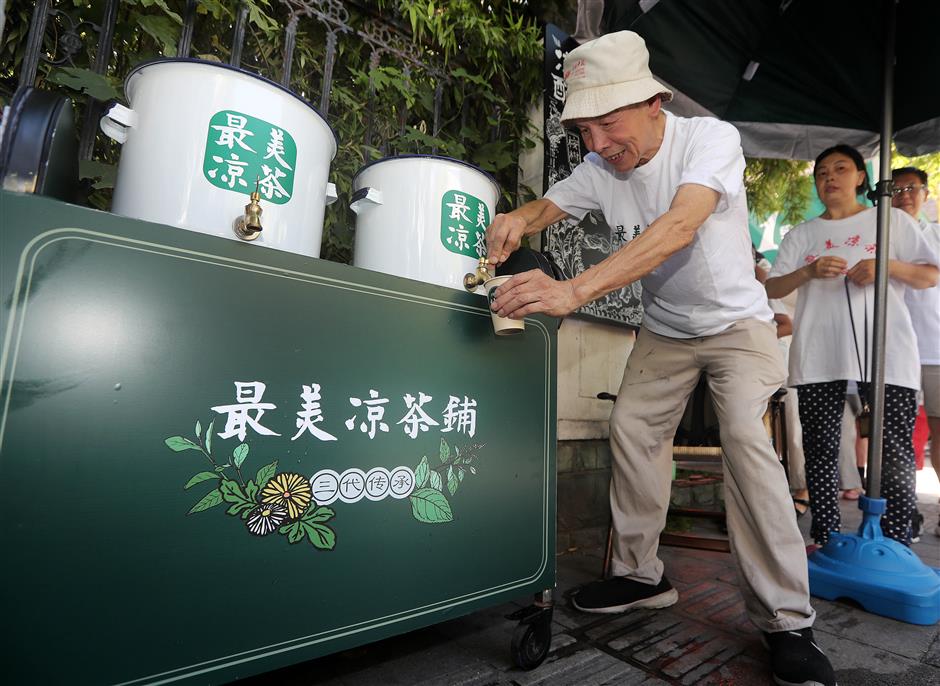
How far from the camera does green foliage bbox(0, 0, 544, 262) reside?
1452 millimetres

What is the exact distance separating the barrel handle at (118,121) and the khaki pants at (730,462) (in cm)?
157

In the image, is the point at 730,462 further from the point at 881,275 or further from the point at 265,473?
the point at 265,473

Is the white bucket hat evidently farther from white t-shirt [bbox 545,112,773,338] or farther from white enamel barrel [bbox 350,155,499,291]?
white enamel barrel [bbox 350,155,499,291]

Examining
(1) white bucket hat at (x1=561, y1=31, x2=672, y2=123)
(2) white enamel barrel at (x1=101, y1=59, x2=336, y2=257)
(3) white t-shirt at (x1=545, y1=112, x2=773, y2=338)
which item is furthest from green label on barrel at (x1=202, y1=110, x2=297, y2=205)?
(3) white t-shirt at (x1=545, y1=112, x2=773, y2=338)

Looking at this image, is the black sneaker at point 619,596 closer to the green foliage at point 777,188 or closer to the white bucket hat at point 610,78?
the white bucket hat at point 610,78

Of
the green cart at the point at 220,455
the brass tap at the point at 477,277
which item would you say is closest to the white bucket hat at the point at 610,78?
the brass tap at the point at 477,277

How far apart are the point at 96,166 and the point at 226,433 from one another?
3.29 ft

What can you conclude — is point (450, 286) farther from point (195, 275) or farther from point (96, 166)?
point (96, 166)

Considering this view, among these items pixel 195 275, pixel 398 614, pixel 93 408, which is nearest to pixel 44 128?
pixel 195 275

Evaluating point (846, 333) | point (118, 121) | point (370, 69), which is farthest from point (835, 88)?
point (118, 121)

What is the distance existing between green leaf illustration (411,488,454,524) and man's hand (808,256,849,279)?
1.86m

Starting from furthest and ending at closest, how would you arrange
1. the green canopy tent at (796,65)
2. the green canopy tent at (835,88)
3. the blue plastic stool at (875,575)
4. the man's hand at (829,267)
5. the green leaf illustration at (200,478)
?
1. the green canopy tent at (796,65)
2. the man's hand at (829,267)
3. the green canopy tent at (835,88)
4. the blue plastic stool at (875,575)
5. the green leaf illustration at (200,478)

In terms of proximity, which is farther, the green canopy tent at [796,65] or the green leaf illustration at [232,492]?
the green canopy tent at [796,65]

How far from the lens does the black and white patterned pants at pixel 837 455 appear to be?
6.75 feet
